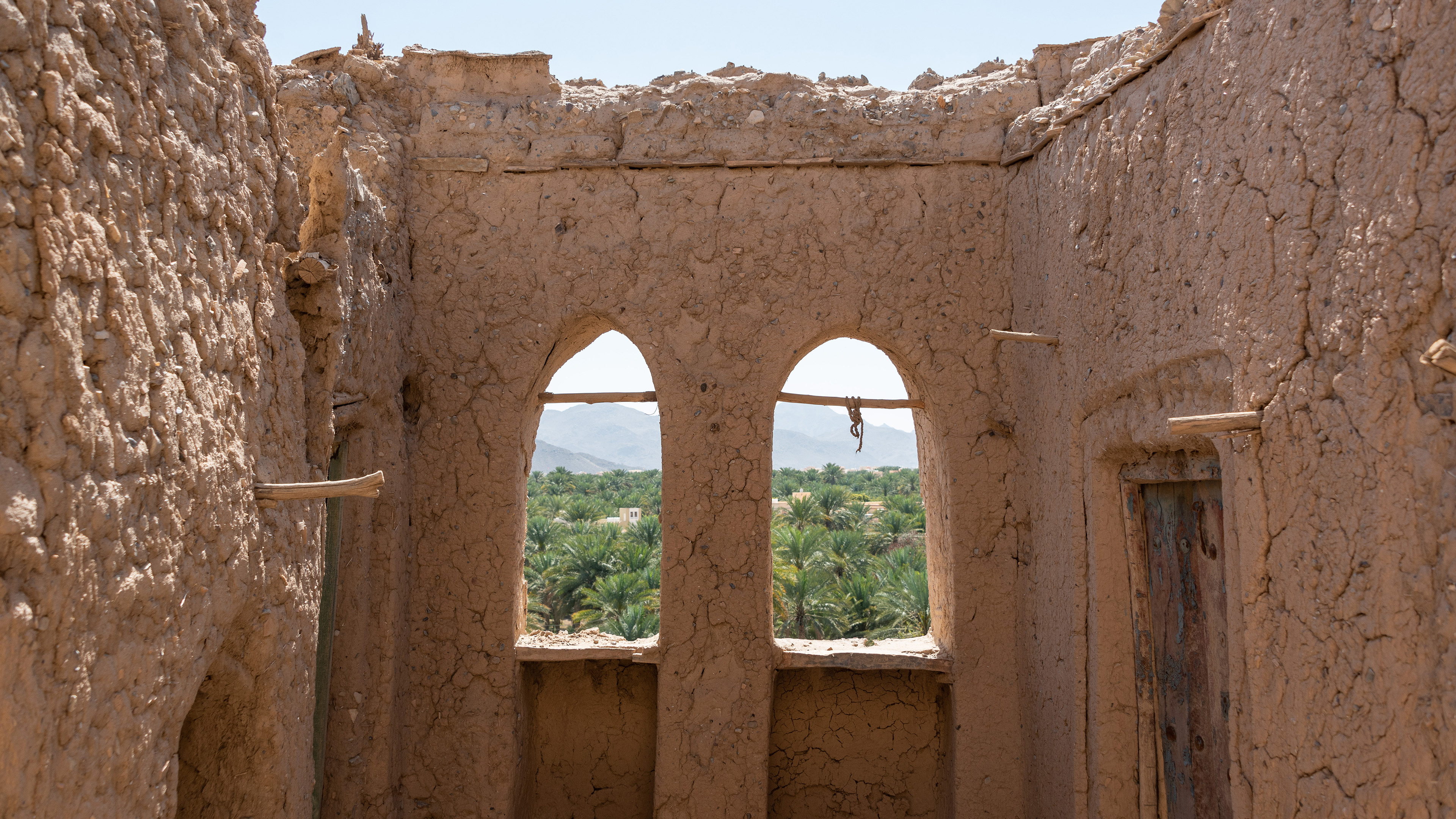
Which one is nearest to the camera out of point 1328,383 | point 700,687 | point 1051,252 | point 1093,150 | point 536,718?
point 1328,383

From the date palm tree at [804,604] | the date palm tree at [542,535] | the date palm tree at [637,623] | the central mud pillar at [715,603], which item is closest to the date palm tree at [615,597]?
the date palm tree at [637,623]

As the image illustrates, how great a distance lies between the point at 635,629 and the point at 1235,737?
7950 mm

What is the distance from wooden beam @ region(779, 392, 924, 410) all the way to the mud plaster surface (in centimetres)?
20

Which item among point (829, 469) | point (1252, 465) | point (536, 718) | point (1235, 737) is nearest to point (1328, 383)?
point (1252, 465)

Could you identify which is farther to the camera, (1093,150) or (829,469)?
(829,469)

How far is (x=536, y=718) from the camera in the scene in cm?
615

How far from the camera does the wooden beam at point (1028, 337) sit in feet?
15.4

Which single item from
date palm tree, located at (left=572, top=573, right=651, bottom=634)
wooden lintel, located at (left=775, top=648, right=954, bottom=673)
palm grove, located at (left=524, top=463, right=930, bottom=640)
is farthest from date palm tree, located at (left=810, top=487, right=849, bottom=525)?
wooden lintel, located at (left=775, top=648, right=954, bottom=673)

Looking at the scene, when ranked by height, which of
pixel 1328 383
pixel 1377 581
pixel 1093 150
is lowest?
pixel 1377 581

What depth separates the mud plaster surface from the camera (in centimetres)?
243

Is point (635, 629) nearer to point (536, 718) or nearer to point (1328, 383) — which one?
point (536, 718)

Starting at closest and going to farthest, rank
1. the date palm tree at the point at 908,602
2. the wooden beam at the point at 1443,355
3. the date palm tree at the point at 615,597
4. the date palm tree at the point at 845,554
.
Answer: the wooden beam at the point at 1443,355 → the date palm tree at the point at 908,602 → the date palm tree at the point at 615,597 → the date palm tree at the point at 845,554

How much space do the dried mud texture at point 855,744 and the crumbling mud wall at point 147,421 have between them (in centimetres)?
327

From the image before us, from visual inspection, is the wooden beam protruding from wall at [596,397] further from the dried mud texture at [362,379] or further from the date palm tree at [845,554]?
the date palm tree at [845,554]
